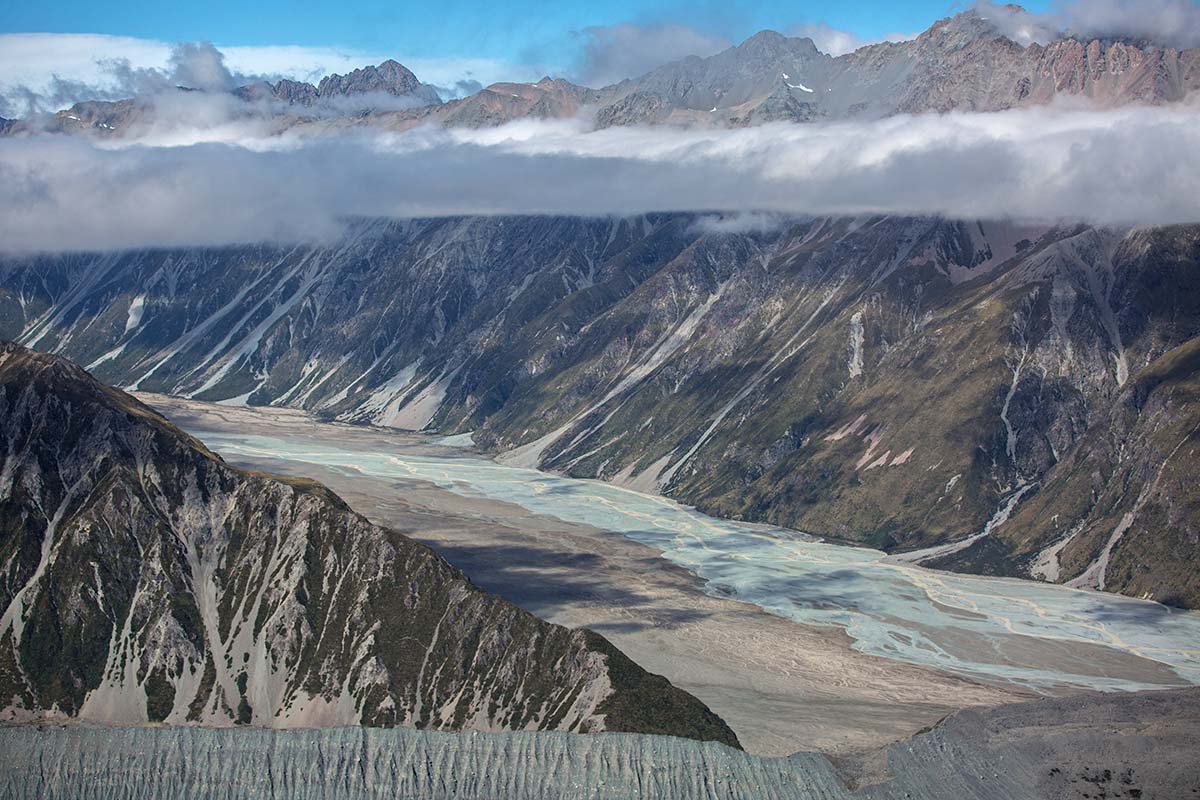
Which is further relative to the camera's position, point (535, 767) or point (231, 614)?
point (231, 614)

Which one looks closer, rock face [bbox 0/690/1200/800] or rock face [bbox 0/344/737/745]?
rock face [bbox 0/690/1200/800]

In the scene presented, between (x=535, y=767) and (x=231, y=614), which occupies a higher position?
(x=231, y=614)

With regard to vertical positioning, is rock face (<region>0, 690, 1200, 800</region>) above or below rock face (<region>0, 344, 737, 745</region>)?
below

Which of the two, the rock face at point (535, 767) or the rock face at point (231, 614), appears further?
the rock face at point (231, 614)

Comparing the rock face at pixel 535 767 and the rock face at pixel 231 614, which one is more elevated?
the rock face at pixel 231 614
